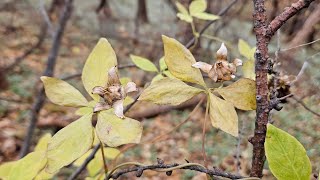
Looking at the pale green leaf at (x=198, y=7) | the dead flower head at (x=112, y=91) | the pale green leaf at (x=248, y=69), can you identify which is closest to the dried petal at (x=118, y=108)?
the dead flower head at (x=112, y=91)

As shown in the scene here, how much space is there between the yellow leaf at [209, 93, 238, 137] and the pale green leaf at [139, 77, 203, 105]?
1.0 inches

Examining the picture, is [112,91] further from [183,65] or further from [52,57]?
[52,57]

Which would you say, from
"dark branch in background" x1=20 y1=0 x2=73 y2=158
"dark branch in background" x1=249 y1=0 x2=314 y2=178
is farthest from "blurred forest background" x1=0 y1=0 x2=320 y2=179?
"dark branch in background" x1=249 y1=0 x2=314 y2=178

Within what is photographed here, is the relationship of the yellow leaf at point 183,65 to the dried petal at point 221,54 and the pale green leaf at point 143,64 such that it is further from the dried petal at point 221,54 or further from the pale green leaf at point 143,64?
the pale green leaf at point 143,64

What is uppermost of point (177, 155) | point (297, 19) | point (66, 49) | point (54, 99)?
point (54, 99)

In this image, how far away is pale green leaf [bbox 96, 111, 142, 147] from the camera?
0.37 m

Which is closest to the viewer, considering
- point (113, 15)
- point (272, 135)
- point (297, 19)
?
point (272, 135)

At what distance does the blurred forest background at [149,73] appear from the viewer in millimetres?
1438

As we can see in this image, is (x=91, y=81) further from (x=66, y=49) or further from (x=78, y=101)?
(x=66, y=49)

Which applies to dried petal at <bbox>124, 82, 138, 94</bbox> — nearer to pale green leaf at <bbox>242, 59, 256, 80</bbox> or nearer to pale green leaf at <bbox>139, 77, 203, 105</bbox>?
pale green leaf at <bbox>139, 77, 203, 105</bbox>

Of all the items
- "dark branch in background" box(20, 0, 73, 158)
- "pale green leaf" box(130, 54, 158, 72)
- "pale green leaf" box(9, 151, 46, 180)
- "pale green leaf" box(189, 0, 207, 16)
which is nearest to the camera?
"pale green leaf" box(9, 151, 46, 180)

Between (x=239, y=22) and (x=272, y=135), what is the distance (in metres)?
4.21

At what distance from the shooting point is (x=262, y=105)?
0.38 meters

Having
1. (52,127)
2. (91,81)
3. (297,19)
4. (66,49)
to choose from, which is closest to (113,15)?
(66,49)
